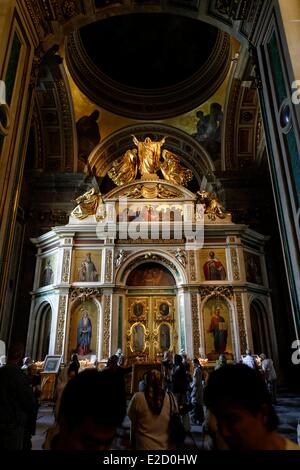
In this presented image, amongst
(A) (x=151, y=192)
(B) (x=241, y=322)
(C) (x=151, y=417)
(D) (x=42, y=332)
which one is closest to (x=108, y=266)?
(D) (x=42, y=332)

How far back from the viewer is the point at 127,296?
12484 mm

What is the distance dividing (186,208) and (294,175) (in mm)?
8217

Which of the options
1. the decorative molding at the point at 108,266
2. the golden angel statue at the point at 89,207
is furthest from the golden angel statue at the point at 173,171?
the decorative molding at the point at 108,266

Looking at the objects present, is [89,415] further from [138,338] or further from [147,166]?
[147,166]

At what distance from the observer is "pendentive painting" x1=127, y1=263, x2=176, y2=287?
12.7 meters

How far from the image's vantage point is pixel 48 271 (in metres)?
12.9

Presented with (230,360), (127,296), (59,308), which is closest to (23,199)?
(59,308)

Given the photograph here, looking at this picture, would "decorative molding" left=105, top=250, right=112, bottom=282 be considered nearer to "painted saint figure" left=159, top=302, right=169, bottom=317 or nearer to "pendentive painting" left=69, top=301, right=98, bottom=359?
"pendentive painting" left=69, top=301, right=98, bottom=359

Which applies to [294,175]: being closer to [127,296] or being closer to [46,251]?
[127,296]

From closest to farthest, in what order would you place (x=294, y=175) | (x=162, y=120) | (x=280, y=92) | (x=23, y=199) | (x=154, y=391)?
(x=154, y=391)
(x=294, y=175)
(x=280, y=92)
(x=23, y=199)
(x=162, y=120)

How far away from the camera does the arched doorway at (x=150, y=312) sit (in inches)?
467

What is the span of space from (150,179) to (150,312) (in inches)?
226

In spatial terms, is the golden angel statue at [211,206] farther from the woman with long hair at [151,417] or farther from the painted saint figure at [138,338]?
the woman with long hair at [151,417]

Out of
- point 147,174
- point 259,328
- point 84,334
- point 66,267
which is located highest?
point 147,174
